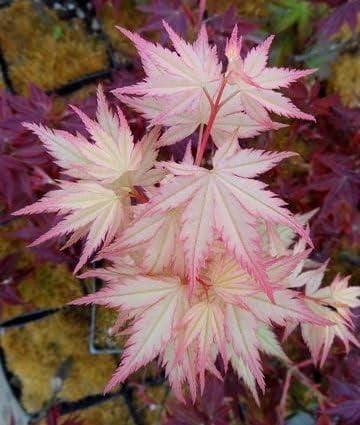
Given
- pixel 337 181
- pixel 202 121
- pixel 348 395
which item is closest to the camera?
pixel 202 121

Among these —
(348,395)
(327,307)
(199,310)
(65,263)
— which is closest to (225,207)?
(199,310)

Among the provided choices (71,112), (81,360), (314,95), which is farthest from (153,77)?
(81,360)

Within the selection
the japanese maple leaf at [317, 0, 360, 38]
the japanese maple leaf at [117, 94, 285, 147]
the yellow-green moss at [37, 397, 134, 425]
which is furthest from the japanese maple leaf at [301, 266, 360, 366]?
the yellow-green moss at [37, 397, 134, 425]

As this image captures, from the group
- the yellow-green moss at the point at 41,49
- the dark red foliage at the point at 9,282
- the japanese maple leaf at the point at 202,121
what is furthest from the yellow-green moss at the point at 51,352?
the japanese maple leaf at the point at 202,121

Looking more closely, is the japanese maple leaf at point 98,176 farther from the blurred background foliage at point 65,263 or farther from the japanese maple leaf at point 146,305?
the blurred background foliage at point 65,263

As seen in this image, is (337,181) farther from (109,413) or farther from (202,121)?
(109,413)
